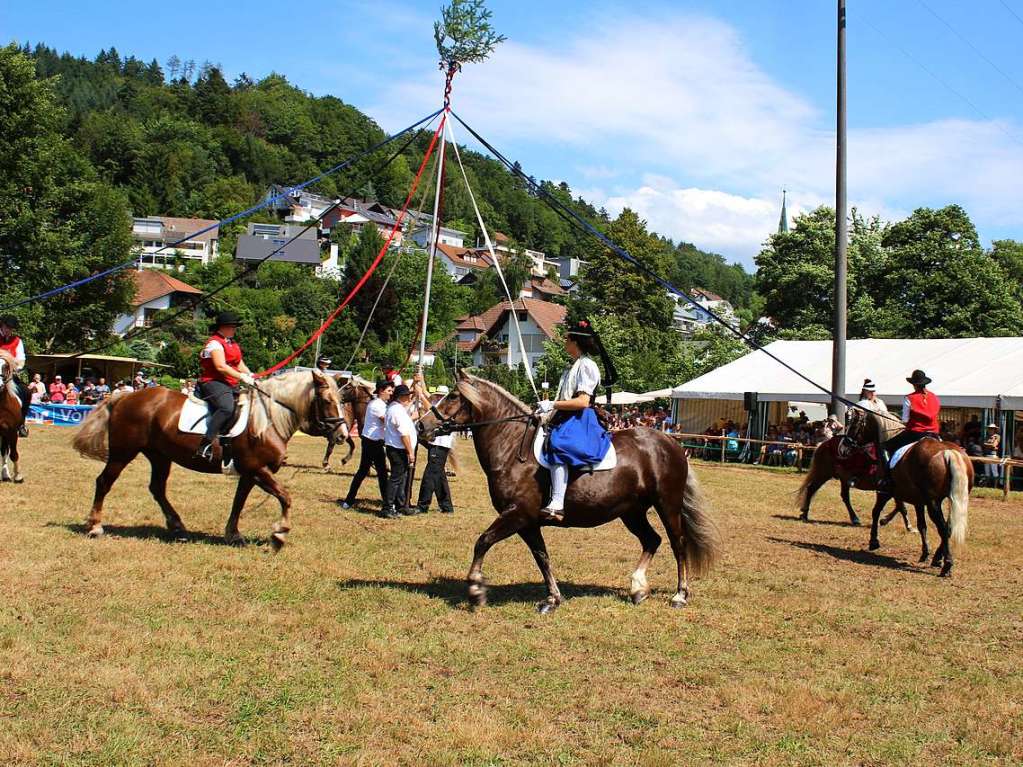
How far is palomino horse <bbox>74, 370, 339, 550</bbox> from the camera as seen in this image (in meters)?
10.6

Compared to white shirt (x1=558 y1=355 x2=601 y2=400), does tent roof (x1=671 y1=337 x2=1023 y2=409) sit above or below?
above

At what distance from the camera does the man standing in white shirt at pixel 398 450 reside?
14.2 metres

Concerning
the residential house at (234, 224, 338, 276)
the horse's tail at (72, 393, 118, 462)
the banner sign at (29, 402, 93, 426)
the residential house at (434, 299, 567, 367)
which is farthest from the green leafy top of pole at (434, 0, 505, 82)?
the residential house at (234, 224, 338, 276)

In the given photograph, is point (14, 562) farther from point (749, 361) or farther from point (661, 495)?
point (749, 361)

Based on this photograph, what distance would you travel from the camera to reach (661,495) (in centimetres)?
892

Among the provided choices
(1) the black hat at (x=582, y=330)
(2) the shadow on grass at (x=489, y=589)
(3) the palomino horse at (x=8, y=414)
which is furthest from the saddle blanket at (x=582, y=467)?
(3) the palomino horse at (x=8, y=414)

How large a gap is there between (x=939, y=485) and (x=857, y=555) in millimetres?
1751

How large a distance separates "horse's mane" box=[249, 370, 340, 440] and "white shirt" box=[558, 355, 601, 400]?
156 inches

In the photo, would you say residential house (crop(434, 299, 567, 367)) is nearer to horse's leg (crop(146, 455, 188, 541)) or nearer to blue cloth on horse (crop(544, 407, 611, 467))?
horse's leg (crop(146, 455, 188, 541))

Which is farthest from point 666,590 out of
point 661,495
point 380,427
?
point 380,427

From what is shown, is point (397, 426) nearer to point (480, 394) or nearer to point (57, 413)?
point (480, 394)

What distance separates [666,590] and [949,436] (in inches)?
687

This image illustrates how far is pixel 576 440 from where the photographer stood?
8359 millimetres

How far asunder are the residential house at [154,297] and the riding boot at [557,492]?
72.6 m
